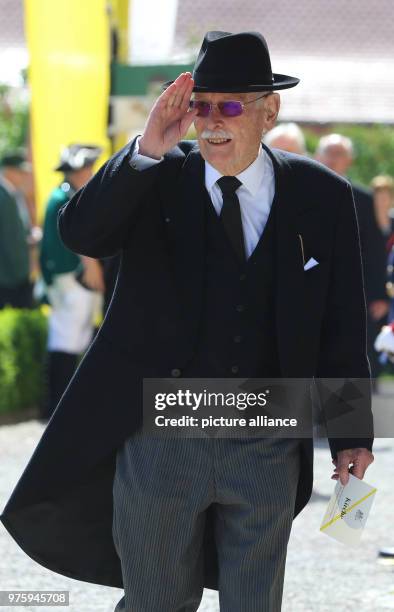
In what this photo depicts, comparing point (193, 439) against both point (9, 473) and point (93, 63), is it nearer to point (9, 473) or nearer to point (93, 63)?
point (9, 473)

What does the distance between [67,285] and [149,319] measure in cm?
619

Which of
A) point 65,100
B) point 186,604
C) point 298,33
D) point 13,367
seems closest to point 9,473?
point 13,367

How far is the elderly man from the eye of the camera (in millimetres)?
3482

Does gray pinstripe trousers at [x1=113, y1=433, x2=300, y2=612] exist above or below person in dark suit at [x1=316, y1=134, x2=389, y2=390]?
above

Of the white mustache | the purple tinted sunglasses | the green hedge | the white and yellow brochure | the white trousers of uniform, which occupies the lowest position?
the green hedge

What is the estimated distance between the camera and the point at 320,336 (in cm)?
370

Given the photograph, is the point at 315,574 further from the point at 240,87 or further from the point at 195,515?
the point at 240,87

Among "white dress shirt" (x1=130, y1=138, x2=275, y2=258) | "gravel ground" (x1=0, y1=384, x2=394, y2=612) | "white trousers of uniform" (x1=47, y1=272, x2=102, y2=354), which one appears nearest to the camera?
"white dress shirt" (x1=130, y1=138, x2=275, y2=258)

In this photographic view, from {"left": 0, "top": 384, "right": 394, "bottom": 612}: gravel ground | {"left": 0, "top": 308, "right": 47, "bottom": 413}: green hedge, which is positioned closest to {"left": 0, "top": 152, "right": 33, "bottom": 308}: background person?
{"left": 0, "top": 308, "right": 47, "bottom": 413}: green hedge

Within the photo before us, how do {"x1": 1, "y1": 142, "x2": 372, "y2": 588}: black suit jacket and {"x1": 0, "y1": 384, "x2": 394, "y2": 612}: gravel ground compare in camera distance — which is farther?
{"x1": 0, "y1": 384, "x2": 394, "y2": 612}: gravel ground

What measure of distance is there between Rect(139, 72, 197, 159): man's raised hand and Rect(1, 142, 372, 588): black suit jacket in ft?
0.20

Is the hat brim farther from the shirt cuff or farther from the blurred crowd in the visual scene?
the blurred crowd

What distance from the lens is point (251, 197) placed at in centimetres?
361

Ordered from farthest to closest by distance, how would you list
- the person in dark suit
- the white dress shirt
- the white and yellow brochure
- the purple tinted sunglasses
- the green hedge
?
the person in dark suit < the green hedge < the white and yellow brochure < the white dress shirt < the purple tinted sunglasses
